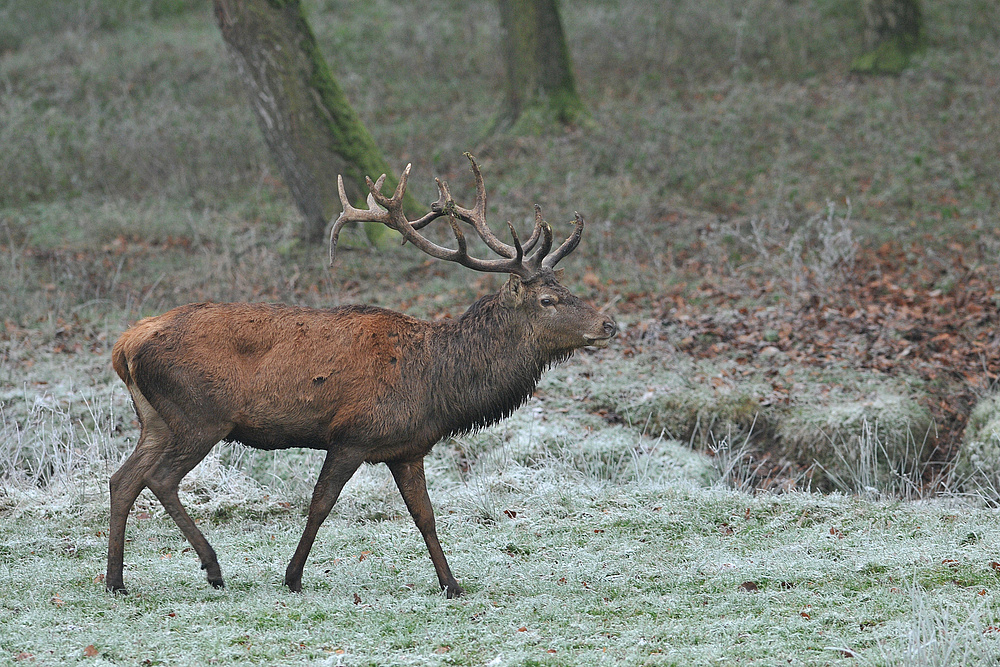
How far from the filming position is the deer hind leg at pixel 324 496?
19.1 feet

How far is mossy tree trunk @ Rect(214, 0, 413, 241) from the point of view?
13.4 meters

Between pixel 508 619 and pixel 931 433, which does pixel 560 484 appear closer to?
pixel 508 619

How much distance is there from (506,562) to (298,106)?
28.9 ft

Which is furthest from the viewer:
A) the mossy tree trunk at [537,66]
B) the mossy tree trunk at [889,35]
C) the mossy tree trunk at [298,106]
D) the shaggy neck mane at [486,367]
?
the mossy tree trunk at [889,35]

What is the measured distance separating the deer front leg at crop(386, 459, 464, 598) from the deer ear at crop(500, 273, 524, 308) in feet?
3.73

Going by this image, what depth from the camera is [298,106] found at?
13.5 metres

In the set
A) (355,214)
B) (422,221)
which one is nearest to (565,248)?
(422,221)

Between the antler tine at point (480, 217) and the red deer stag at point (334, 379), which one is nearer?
the red deer stag at point (334, 379)

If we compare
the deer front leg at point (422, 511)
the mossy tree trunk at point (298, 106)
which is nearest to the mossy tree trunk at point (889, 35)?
the mossy tree trunk at point (298, 106)

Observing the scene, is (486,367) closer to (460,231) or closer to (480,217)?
(460,231)

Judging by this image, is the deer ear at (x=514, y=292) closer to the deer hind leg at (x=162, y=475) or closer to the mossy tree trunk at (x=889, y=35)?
the deer hind leg at (x=162, y=475)

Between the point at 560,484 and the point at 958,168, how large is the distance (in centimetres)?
1030

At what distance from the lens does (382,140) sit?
18.8 meters

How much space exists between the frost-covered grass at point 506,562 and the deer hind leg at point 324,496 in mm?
152
